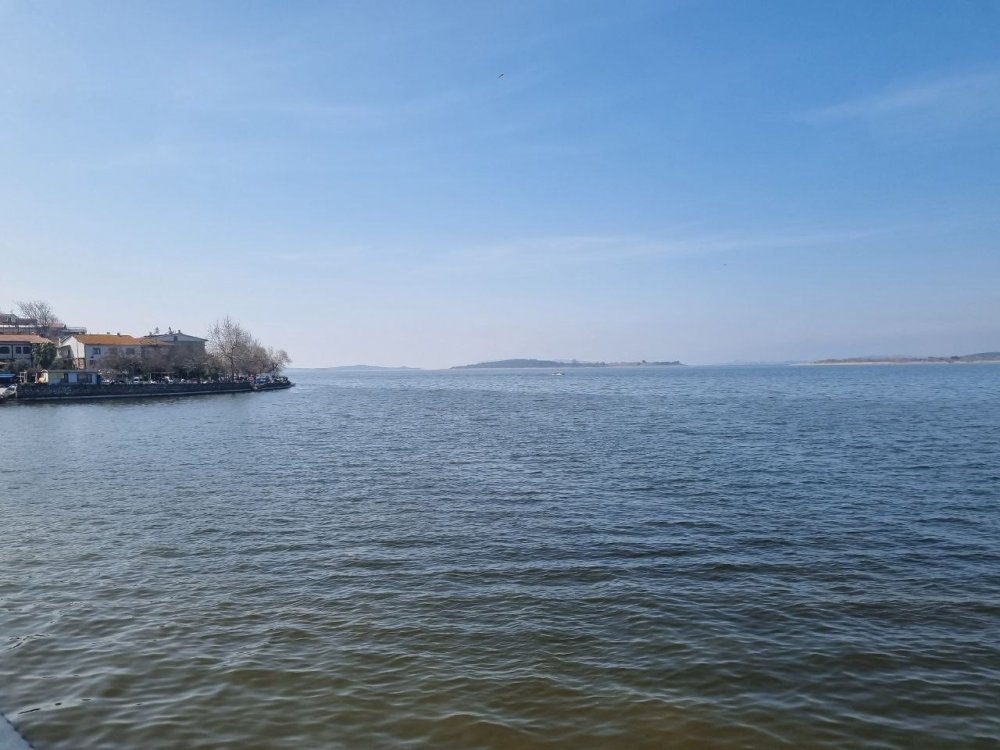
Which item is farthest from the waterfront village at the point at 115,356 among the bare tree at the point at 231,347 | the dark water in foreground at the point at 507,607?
the dark water in foreground at the point at 507,607

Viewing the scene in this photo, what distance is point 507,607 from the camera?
13.2 meters

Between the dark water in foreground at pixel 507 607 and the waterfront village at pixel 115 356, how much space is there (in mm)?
91049

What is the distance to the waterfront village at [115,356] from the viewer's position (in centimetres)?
10381

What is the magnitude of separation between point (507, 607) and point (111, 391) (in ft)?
327

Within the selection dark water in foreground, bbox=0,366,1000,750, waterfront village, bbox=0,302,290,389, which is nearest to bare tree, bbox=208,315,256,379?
waterfront village, bbox=0,302,290,389

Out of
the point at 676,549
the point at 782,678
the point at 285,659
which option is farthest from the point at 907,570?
the point at 285,659

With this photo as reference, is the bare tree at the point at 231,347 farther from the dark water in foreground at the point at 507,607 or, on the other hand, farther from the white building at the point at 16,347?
the dark water in foreground at the point at 507,607

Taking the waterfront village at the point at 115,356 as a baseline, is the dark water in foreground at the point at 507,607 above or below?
below

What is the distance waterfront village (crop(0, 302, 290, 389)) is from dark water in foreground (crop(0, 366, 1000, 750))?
91.0 metres

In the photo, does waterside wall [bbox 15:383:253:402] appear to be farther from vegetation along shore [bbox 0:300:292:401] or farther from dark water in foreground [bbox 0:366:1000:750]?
dark water in foreground [bbox 0:366:1000:750]

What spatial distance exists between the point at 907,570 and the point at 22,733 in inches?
675

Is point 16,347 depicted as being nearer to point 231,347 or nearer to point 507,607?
point 231,347

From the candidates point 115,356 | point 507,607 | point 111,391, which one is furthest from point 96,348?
point 507,607

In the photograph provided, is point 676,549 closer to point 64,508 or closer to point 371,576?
point 371,576
